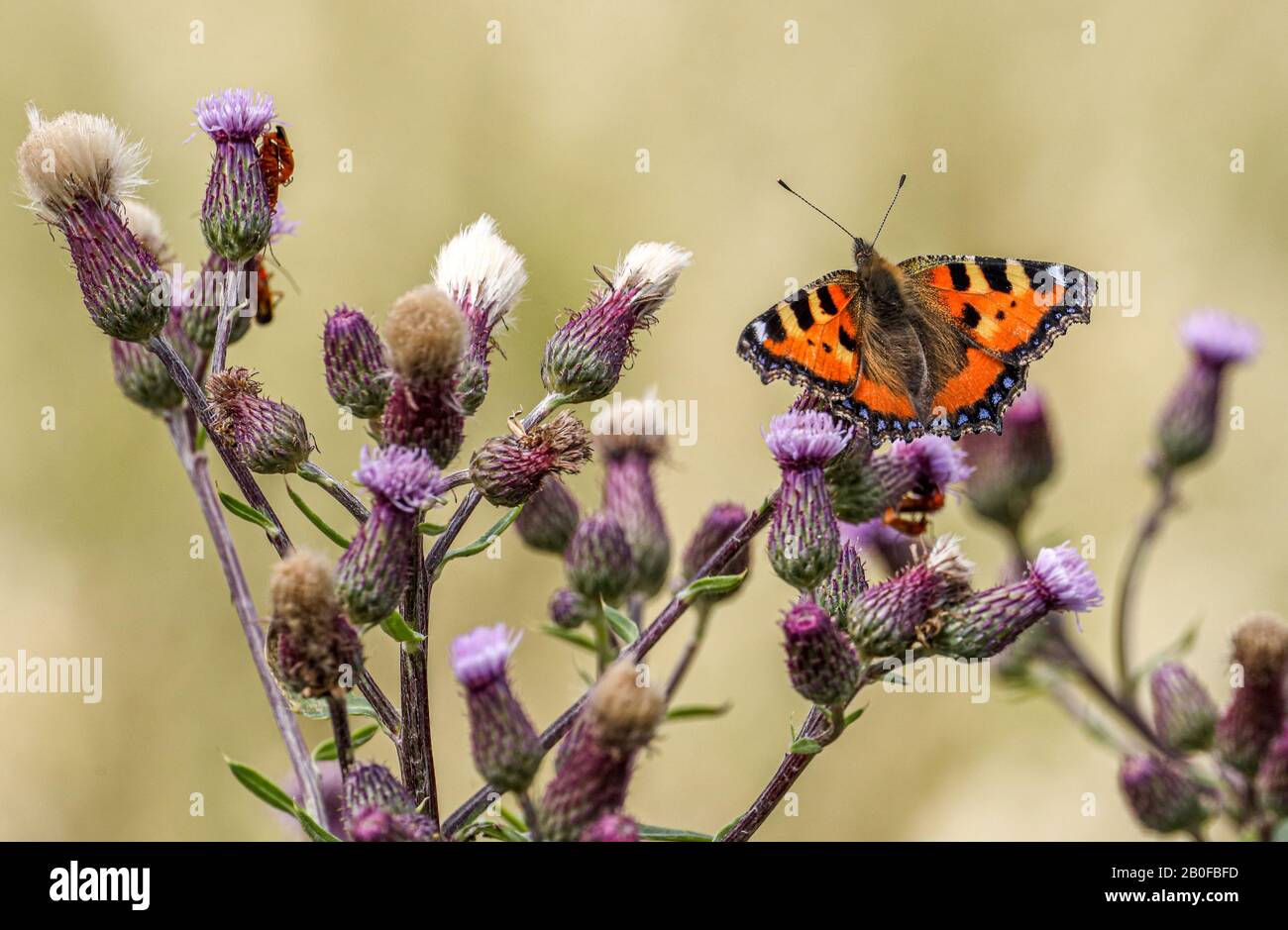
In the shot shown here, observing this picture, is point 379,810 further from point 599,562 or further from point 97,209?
point 97,209

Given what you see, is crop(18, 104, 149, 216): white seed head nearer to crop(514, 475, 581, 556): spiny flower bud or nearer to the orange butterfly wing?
crop(514, 475, 581, 556): spiny flower bud

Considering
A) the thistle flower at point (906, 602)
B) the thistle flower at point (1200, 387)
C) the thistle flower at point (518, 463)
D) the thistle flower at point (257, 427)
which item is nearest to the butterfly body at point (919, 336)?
the thistle flower at point (906, 602)

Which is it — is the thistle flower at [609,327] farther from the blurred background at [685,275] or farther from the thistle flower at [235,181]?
the blurred background at [685,275]

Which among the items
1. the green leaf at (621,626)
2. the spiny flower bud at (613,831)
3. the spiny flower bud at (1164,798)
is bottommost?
the spiny flower bud at (1164,798)

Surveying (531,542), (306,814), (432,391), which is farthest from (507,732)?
(531,542)

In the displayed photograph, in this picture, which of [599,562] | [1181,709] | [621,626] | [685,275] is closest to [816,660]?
[621,626]
